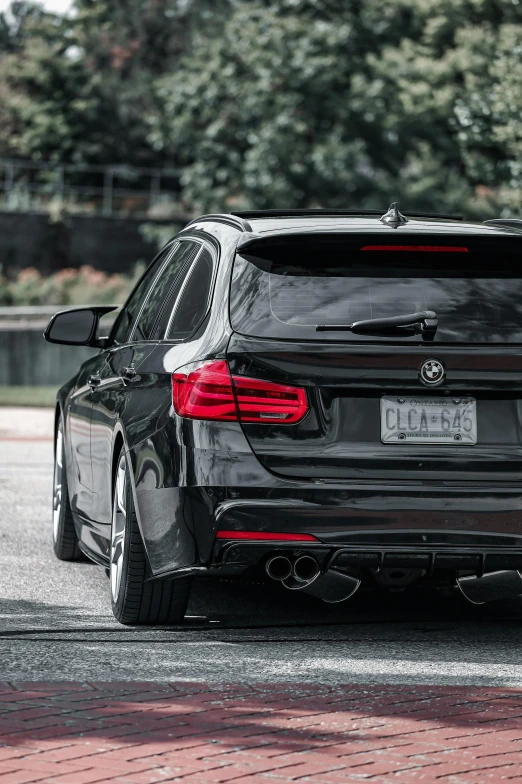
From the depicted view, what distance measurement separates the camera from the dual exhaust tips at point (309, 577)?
6.42 meters

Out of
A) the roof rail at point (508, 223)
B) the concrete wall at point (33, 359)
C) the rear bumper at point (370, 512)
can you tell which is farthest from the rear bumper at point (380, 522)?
the concrete wall at point (33, 359)

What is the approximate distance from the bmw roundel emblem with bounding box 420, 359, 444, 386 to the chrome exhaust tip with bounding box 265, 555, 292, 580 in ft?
2.99

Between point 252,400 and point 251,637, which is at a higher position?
point 252,400

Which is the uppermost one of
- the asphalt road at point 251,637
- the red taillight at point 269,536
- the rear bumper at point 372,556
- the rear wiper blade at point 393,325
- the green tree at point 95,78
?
the green tree at point 95,78

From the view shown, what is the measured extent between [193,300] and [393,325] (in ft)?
3.21

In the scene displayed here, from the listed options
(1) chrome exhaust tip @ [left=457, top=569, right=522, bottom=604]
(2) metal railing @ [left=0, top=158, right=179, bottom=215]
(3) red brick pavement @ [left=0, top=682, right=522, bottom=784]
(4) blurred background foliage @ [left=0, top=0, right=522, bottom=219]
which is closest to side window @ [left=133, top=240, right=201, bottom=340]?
(1) chrome exhaust tip @ [left=457, top=569, right=522, bottom=604]

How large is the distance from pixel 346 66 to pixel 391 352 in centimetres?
3344

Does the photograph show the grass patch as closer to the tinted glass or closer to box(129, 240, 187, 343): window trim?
the tinted glass

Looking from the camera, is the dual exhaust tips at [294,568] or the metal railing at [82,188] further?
the metal railing at [82,188]

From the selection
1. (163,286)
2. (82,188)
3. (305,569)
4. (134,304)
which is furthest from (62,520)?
(82,188)

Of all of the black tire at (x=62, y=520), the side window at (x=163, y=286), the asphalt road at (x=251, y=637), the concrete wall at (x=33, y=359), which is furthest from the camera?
the concrete wall at (x=33, y=359)

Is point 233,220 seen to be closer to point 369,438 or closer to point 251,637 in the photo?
point 369,438

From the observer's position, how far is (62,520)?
9.02 metres

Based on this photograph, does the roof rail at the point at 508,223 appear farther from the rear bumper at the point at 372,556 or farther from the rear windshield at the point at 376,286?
the rear bumper at the point at 372,556
